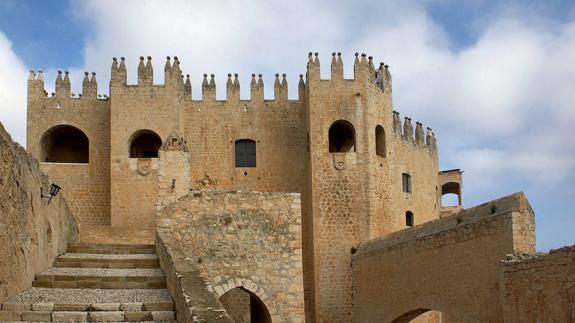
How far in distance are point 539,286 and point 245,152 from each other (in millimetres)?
15372

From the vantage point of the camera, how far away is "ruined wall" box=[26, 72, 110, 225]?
992 inches

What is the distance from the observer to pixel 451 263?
52.6 ft

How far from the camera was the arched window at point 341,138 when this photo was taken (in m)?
26.9

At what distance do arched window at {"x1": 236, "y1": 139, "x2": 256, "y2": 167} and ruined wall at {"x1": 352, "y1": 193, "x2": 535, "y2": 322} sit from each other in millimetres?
6759

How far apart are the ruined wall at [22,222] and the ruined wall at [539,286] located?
810cm

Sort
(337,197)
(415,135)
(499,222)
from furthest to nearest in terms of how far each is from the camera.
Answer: (415,135) < (337,197) < (499,222)

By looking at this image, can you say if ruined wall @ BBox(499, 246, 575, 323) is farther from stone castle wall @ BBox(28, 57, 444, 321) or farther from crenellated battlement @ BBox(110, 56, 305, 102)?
crenellated battlement @ BBox(110, 56, 305, 102)

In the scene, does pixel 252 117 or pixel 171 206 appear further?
pixel 252 117

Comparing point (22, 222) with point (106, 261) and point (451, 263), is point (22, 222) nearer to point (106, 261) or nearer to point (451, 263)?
point (106, 261)

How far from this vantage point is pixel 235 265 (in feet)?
50.9

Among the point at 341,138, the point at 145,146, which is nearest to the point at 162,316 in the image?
the point at 145,146

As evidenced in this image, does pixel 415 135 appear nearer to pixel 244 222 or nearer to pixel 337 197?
pixel 337 197

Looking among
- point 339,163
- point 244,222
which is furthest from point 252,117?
point 244,222

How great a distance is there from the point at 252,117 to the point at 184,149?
26.7ft
